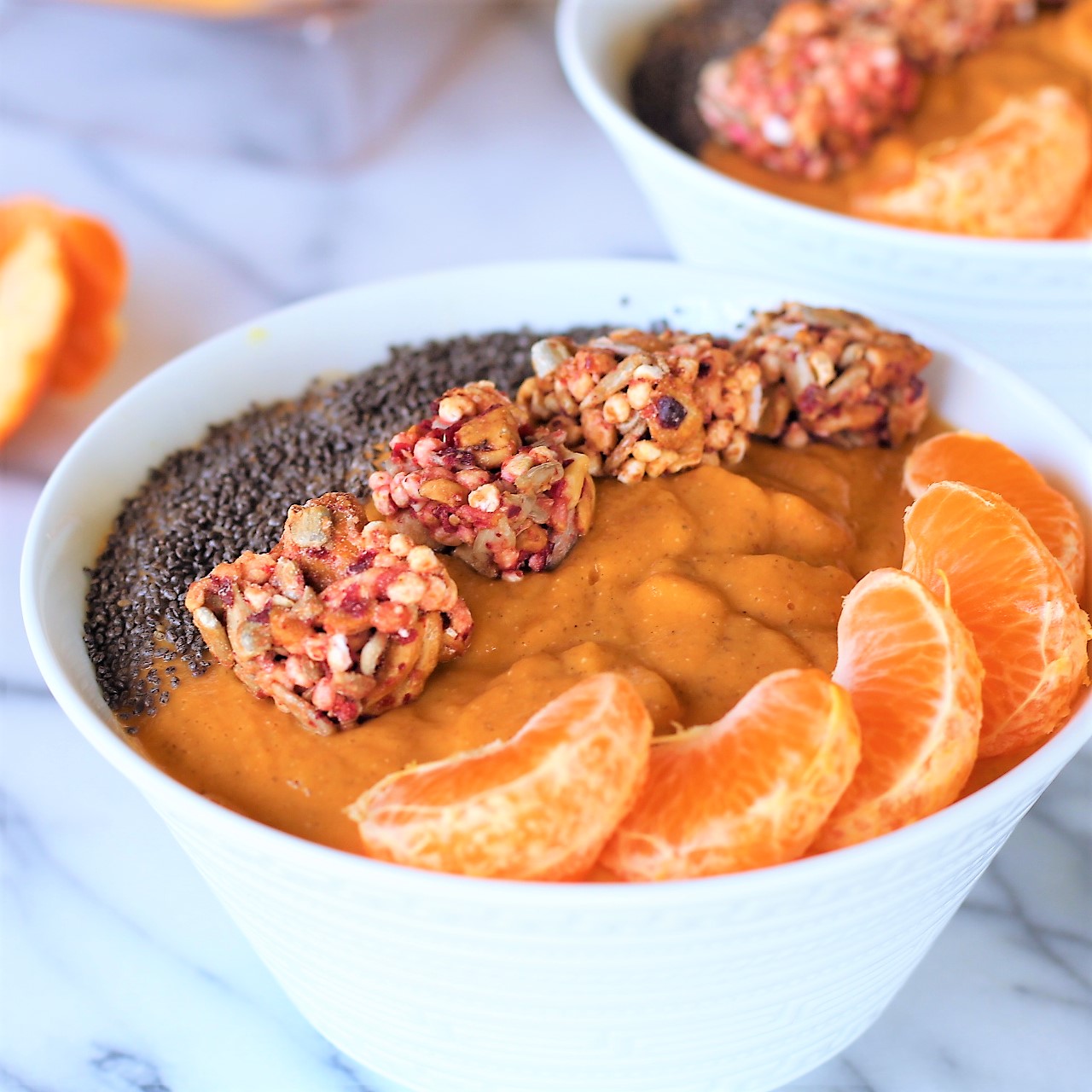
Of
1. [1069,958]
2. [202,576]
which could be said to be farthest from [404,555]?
[1069,958]

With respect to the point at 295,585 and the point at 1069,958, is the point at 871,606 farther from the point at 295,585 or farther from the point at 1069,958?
the point at 1069,958

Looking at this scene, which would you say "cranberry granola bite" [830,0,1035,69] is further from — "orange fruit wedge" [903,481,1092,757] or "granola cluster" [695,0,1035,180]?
"orange fruit wedge" [903,481,1092,757]

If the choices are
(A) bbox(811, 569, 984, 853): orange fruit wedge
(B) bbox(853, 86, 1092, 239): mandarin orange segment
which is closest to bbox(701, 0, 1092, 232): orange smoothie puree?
(B) bbox(853, 86, 1092, 239): mandarin orange segment

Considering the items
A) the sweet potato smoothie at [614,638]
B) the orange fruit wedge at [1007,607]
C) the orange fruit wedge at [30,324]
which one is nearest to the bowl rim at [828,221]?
the sweet potato smoothie at [614,638]

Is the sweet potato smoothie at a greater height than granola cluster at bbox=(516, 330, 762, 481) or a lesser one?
lesser

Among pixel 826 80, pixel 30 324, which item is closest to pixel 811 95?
pixel 826 80

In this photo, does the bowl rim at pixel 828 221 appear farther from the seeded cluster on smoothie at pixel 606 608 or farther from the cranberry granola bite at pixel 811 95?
the seeded cluster on smoothie at pixel 606 608
